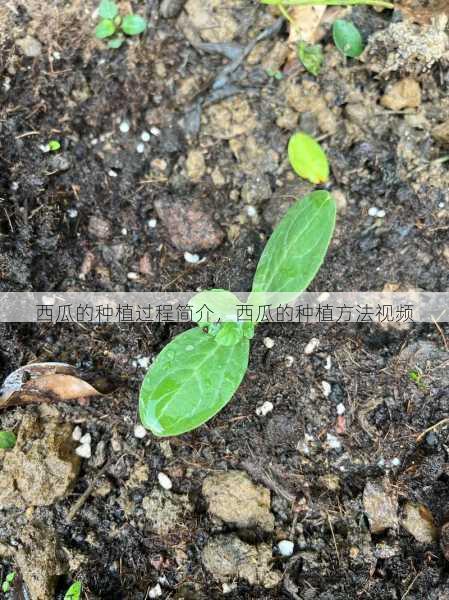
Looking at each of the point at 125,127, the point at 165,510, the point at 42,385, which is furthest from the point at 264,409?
the point at 125,127

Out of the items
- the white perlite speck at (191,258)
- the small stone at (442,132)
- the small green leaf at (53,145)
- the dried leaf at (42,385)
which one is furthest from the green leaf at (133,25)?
the dried leaf at (42,385)

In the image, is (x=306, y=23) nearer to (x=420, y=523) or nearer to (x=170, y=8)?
→ (x=170, y=8)

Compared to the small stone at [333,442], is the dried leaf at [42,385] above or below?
above

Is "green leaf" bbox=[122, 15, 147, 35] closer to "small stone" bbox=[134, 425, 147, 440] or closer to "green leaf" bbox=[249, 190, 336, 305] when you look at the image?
"green leaf" bbox=[249, 190, 336, 305]

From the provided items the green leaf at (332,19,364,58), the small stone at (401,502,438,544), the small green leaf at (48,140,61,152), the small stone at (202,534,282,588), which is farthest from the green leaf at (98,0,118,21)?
the small stone at (401,502,438,544)

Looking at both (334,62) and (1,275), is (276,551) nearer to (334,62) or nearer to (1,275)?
(1,275)

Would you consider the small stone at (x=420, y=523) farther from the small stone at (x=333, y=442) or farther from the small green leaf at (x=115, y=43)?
the small green leaf at (x=115, y=43)

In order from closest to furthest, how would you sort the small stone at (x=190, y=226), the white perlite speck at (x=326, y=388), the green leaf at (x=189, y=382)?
the green leaf at (x=189, y=382) → the white perlite speck at (x=326, y=388) → the small stone at (x=190, y=226)

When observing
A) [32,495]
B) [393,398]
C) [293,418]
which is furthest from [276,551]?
[32,495]
